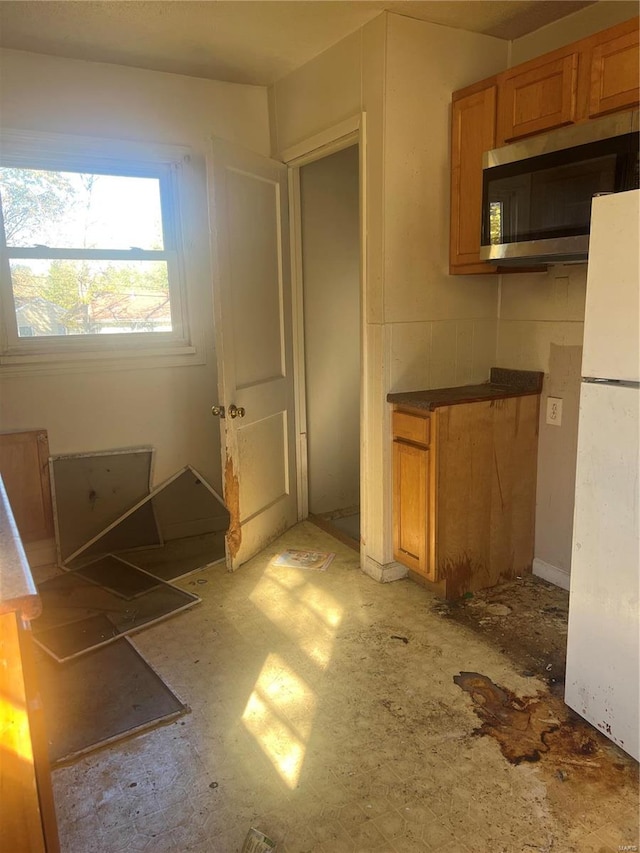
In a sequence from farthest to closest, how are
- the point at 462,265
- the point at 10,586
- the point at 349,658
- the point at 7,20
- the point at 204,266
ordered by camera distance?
the point at 204,266 → the point at 462,265 → the point at 7,20 → the point at 349,658 → the point at 10,586

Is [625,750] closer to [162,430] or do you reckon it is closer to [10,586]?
[10,586]

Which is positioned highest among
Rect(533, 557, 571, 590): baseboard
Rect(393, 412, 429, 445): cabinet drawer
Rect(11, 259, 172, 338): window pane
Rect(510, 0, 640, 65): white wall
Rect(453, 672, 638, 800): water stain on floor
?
Rect(510, 0, 640, 65): white wall

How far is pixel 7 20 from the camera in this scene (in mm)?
2420

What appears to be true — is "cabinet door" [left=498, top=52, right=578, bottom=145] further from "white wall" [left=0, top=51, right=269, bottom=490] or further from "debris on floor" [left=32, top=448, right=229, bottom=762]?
"debris on floor" [left=32, top=448, right=229, bottom=762]

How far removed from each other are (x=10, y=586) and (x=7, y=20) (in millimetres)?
2562

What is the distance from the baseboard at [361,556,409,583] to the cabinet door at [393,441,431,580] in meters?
0.07

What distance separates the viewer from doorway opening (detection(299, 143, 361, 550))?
11.6 feet

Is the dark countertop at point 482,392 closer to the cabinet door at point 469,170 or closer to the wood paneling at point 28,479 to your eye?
the cabinet door at point 469,170

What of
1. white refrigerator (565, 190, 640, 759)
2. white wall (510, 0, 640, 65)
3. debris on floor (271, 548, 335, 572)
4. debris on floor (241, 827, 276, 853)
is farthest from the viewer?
debris on floor (271, 548, 335, 572)

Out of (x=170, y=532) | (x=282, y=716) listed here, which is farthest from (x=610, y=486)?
(x=170, y=532)

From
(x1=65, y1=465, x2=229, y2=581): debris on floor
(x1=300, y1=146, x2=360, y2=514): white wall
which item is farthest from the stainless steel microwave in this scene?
(x1=65, y1=465, x2=229, y2=581): debris on floor

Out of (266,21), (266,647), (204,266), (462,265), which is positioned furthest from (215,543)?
(266,21)

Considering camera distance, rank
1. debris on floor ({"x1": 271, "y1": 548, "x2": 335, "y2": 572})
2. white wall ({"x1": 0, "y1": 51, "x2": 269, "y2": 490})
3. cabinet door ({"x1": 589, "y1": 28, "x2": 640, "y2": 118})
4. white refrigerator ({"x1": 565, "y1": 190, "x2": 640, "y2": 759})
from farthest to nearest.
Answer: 1. debris on floor ({"x1": 271, "y1": 548, "x2": 335, "y2": 572})
2. white wall ({"x1": 0, "y1": 51, "x2": 269, "y2": 490})
3. cabinet door ({"x1": 589, "y1": 28, "x2": 640, "y2": 118})
4. white refrigerator ({"x1": 565, "y1": 190, "x2": 640, "y2": 759})

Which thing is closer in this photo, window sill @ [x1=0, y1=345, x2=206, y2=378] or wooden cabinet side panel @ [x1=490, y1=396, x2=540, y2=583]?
wooden cabinet side panel @ [x1=490, y1=396, x2=540, y2=583]
